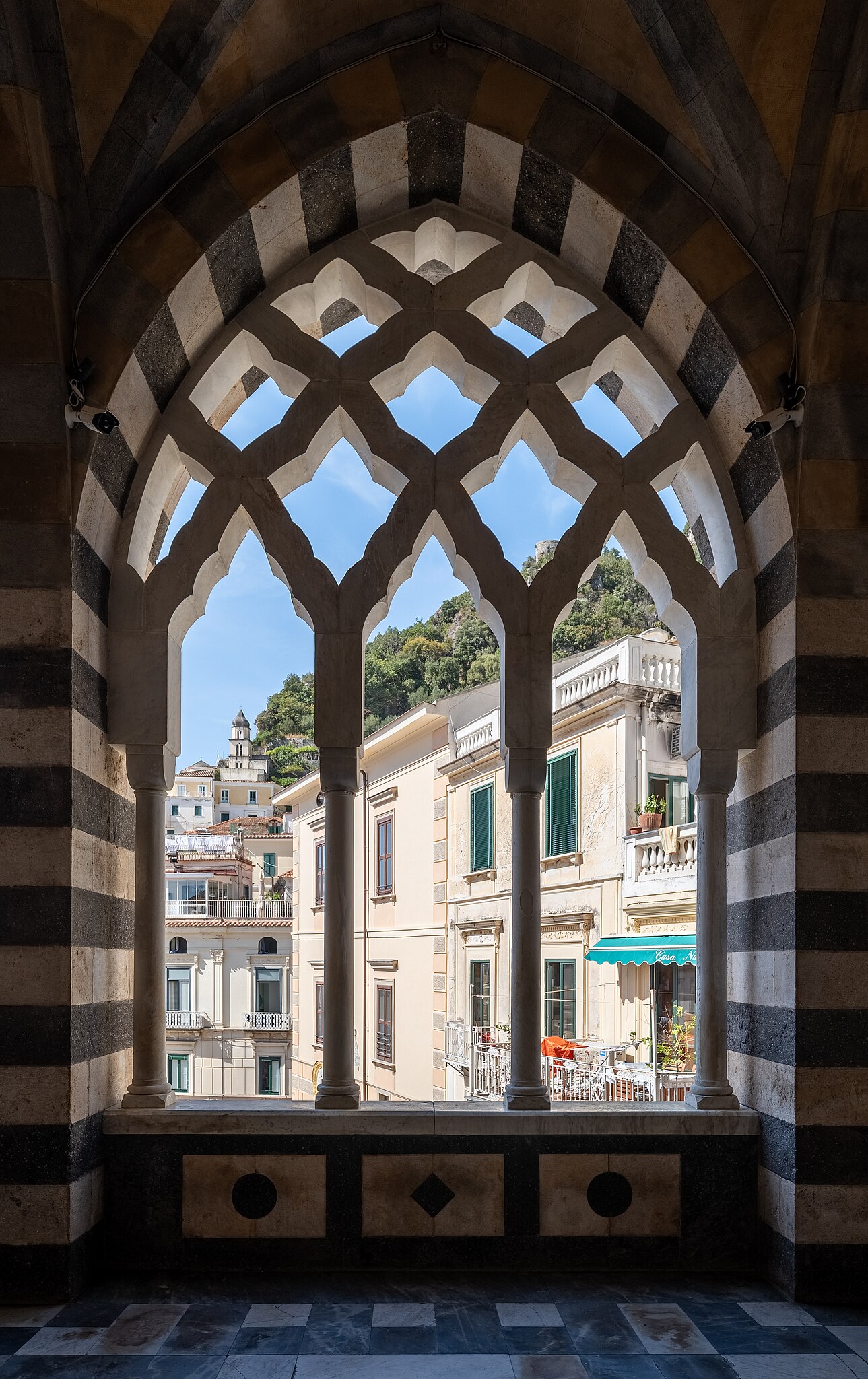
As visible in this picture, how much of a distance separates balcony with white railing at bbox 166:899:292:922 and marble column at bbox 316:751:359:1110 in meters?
25.4

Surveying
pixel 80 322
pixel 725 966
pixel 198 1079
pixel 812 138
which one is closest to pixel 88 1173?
pixel 725 966

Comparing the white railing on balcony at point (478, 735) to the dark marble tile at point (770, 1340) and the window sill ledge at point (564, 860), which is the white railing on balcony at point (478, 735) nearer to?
the window sill ledge at point (564, 860)

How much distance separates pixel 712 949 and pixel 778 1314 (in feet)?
4.55

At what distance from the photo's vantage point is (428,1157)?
4.72m

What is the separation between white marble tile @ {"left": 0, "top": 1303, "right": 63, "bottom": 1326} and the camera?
13.3 ft

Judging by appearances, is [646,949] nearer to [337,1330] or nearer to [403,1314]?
[403,1314]

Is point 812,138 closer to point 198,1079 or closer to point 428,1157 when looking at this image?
A: point 428,1157

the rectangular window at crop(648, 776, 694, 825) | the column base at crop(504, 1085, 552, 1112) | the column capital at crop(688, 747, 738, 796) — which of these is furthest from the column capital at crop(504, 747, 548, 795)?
the rectangular window at crop(648, 776, 694, 825)

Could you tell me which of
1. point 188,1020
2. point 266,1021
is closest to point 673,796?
point 266,1021

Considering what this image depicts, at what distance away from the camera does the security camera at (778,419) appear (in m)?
4.61

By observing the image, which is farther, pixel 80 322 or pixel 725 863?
pixel 725 863

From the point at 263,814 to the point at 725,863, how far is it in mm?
57739

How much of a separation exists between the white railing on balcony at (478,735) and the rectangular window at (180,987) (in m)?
16.8

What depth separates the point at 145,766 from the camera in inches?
195
